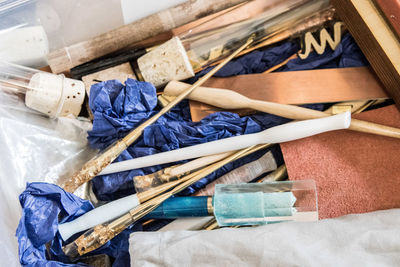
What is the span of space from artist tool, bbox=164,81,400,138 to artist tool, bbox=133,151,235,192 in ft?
0.47

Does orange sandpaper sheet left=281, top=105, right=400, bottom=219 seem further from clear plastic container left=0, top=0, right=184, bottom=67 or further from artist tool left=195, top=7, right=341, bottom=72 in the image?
clear plastic container left=0, top=0, right=184, bottom=67

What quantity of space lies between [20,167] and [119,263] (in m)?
0.31

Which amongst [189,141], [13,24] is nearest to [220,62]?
[189,141]

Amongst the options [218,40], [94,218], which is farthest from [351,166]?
[94,218]

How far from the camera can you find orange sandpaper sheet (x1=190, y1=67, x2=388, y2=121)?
964 millimetres

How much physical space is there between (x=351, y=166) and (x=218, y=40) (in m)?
0.42

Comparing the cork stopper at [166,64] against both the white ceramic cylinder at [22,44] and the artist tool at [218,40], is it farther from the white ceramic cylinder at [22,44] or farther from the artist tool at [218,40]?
the white ceramic cylinder at [22,44]

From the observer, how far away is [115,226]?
871 mm

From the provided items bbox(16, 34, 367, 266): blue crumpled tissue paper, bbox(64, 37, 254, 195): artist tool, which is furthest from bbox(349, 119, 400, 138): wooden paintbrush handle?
bbox(64, 37, 254, 195): artist tool

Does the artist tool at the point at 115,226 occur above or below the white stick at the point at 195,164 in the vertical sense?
below

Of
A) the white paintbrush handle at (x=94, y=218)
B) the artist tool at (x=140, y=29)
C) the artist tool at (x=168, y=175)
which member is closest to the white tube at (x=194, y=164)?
the artist tool at (x=168, y=175)

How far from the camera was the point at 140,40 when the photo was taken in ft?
3.60

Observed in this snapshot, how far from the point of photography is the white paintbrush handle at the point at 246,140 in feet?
2.91

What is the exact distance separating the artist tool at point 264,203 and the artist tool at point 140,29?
1.45 feet
